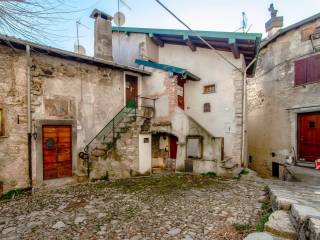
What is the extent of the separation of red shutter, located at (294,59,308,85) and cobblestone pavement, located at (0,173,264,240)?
5918mm

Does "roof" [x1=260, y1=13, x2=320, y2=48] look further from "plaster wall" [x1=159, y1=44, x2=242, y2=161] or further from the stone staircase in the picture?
the stone staircase

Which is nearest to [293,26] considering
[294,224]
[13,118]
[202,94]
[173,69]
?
[202,94]

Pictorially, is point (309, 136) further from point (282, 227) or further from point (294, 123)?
point (282, 227)

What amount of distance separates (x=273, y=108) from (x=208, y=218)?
30.9ft

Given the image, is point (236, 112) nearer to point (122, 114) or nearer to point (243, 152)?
point (243, 152)

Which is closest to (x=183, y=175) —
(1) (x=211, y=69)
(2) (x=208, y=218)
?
(2) (x=208, y=218)

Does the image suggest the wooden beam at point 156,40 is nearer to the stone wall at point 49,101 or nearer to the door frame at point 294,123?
the stone wall at point 49,101

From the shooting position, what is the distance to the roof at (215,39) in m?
8.72

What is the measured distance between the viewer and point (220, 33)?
917 centimetres

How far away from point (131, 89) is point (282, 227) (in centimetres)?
874

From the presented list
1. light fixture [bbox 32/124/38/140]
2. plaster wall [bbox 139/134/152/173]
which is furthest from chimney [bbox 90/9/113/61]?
light fixture [bbox 32/124/38/140]

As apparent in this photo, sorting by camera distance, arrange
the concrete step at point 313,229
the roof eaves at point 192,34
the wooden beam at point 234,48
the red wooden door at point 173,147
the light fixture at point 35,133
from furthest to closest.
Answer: the red wooden door at point 173,147, the wooden beam at point 234,48, the roof eaves at point 192,34, the light fixture at point 35,133, the concrete step at point 313,229

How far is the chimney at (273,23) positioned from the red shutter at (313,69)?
3632mm

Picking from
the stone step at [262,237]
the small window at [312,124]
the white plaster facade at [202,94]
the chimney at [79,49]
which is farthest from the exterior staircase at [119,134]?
the small window at [312,124]
